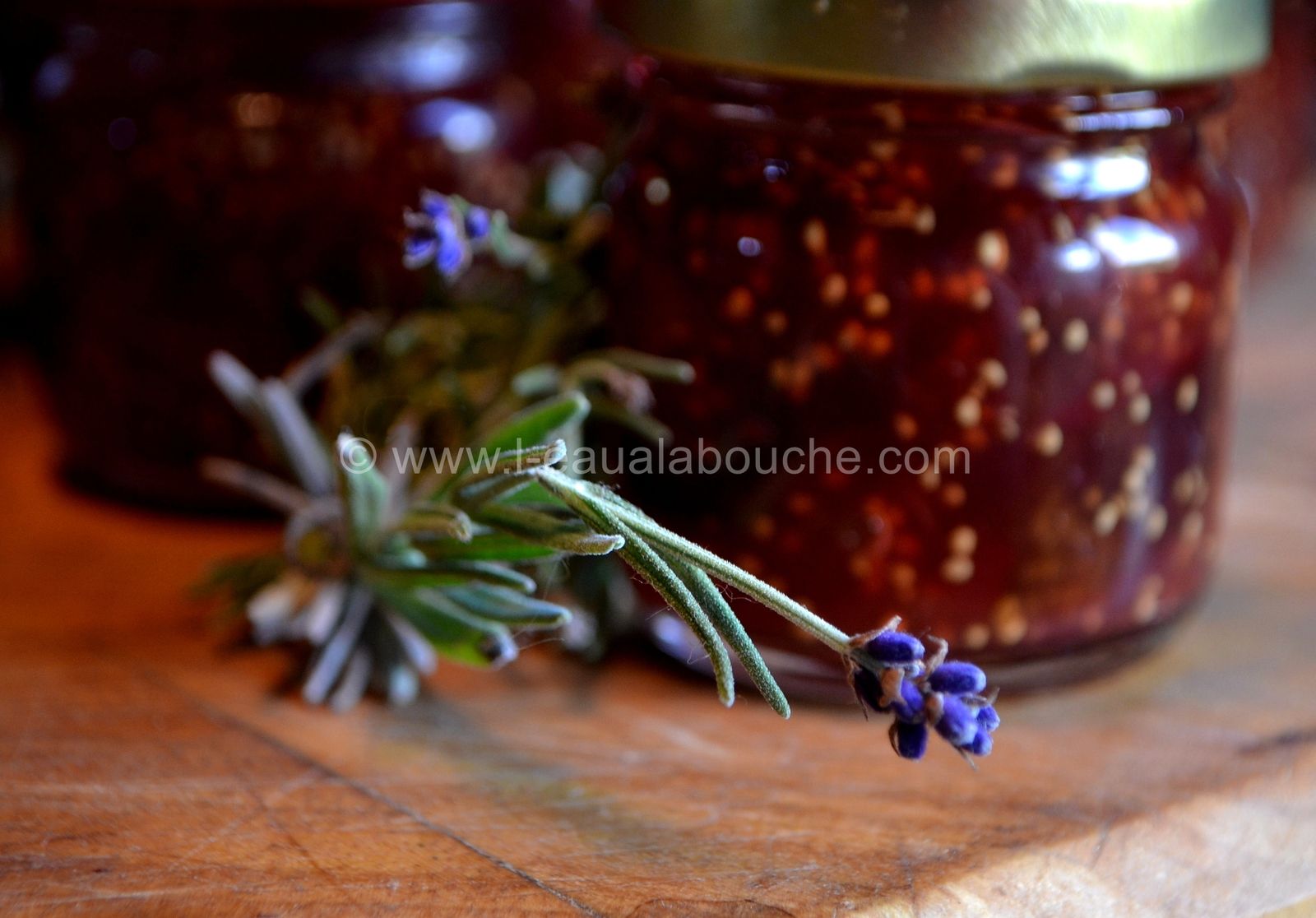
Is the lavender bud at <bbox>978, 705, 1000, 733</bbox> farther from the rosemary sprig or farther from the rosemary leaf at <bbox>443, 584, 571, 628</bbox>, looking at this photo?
the rosemary leaf at <bbox>443, 584, 571, 628</bbox>

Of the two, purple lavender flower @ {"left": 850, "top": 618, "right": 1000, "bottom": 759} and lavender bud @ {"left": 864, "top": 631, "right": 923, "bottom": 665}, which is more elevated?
lavender bud @ {"left": 864, "top": 631, "right": 923, "bottom": 665}

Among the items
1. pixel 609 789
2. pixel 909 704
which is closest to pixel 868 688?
pixel 909 704

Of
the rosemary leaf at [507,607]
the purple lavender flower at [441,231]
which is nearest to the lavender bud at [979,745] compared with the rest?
the rosemary leaf at [507,607]

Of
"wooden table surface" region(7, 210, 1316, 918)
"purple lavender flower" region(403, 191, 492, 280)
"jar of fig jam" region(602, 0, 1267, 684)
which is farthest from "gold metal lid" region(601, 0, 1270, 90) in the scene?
"wooden table surface" region(7, 210, 1316, 918)

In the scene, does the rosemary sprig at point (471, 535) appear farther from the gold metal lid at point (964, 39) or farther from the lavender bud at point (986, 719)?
the gold metal lid at point (964, 39)

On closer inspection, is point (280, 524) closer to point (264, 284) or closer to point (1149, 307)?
point (264, 284)

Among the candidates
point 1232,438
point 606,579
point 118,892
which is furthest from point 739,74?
point 1232,438

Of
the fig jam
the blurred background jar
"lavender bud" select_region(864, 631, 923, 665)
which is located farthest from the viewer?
the blurred background jar
